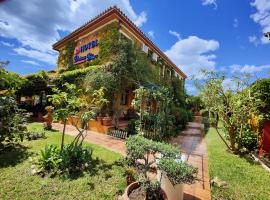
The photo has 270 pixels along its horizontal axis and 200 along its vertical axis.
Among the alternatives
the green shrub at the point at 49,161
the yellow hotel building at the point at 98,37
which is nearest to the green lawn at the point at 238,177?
the green shrub at the point at 49,161

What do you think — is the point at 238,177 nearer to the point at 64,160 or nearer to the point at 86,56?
the point at 64,160

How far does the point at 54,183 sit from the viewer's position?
442cm

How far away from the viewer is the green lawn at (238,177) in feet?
14.4

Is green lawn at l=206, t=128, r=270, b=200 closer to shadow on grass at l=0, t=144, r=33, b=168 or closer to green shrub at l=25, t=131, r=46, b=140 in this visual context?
shadow on grass at l=0, t=144, r=33, b=168

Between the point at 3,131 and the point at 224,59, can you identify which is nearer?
the point at 3,131

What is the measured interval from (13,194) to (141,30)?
13.9 meters

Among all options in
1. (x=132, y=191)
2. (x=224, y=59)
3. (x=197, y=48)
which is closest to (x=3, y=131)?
(x=132, y=191)

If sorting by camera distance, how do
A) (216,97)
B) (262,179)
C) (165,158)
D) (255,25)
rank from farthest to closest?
(255,25)
(216,97)
(262,179)
(165,158)

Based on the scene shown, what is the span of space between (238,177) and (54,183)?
17.4 feet

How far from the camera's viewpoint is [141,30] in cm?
1474

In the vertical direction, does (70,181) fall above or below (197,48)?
below

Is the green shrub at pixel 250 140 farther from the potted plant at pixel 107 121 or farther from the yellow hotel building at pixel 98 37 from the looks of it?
the yellow hotel building at pixel 98 37

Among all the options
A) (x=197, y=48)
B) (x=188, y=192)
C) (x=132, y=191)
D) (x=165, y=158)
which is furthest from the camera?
(x=197, y=48)

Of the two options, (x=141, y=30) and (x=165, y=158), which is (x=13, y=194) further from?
(x=141, y=30)
